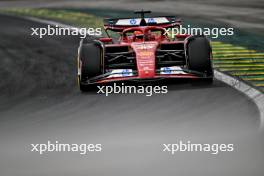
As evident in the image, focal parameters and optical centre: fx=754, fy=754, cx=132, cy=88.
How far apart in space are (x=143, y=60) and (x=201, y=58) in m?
1.04

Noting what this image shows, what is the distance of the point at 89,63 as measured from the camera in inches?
533

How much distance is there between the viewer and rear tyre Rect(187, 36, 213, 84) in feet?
44.3

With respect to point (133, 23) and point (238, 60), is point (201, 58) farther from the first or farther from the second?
point (238, 60)

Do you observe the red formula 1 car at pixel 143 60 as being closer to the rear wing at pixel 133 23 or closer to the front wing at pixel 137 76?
the front wing at pixel 137 76

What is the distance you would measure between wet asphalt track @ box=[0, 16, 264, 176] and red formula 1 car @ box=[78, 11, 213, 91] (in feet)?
1.01

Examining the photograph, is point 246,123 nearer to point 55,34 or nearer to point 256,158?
point 256,158

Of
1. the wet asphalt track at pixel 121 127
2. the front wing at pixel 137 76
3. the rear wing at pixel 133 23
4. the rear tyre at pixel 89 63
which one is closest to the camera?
the wet asphalt track at pixel 121 127

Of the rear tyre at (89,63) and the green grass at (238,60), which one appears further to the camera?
the green grass at (238,60)

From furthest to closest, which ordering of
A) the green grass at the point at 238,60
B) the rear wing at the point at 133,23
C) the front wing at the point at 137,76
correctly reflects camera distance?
the rear wing at the point at 133,23 → the green grass at the point at 238,60 → the front wing at the point at 137,76

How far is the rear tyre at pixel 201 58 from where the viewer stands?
44.3ft

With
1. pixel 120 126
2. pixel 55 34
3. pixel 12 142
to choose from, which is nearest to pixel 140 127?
pixel 120 126

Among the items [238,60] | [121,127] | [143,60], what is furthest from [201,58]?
[121,127]

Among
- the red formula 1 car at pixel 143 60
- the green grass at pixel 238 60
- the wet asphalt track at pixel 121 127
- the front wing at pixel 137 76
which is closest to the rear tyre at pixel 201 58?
the red formula 1 car at pixel 143 60

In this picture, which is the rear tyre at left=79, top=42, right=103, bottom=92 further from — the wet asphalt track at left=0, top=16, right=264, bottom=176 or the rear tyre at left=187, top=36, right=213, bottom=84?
the rear tyre at left=187, top=36, right=213, bottom=84
